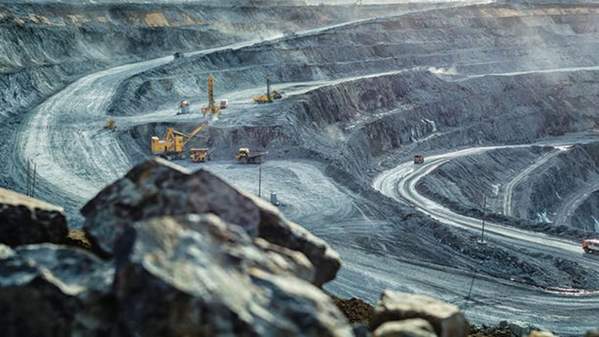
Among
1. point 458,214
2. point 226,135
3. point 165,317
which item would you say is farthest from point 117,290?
point 226,135

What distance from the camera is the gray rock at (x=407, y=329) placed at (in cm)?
653

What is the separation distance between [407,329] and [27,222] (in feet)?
14.3

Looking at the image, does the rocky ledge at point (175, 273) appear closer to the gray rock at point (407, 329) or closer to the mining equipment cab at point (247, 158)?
the gray rock at point (407, 329)

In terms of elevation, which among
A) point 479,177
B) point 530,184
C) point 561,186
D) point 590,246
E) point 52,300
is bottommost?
point 561,186

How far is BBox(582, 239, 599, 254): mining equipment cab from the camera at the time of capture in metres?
29.5

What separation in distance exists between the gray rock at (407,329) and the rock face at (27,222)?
3.98m

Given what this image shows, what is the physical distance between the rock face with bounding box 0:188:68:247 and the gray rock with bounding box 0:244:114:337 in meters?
1.36

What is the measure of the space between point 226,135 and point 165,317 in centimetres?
3327

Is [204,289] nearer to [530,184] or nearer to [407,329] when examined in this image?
[407,329]

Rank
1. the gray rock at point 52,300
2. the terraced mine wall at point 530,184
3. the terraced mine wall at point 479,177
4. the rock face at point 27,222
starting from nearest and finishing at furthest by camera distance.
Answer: the gray rock at point 52,300, the rock face at point 27,222, the terraced mine wall at point 479,177, the terraced mine wall at point 530,184

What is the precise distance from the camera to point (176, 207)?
7.00m

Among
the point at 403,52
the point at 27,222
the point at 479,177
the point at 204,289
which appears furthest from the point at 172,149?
the point at 403,52

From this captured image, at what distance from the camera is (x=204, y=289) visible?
5418mm

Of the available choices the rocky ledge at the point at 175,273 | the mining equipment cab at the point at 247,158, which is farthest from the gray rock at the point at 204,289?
the mining equipment cab at the point at 247,158
